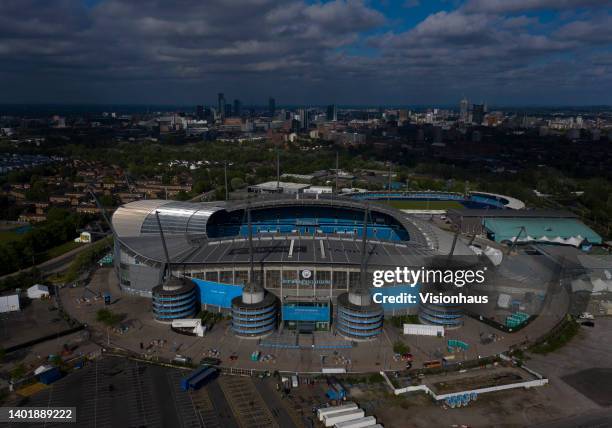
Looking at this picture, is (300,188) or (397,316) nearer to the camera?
(397,316)

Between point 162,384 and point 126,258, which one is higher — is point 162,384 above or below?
below

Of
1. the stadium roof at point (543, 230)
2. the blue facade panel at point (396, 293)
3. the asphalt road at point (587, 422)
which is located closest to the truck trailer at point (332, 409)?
the asphalt road at point (587, 422)

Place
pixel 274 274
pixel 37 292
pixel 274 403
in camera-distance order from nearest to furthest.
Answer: pixel 274 403 → pixel 274 274 → pixel 37 292

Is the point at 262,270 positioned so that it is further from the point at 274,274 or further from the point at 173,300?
the point at 173,300

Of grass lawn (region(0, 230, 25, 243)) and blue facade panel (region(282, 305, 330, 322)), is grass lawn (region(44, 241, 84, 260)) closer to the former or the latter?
grass lawn (region(0, 230, 25, 243))

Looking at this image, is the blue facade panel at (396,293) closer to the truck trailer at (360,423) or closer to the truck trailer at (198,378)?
the truck trailer at (360,423)

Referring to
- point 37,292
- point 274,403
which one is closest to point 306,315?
point 274,403

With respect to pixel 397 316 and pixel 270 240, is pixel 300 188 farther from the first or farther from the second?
pixel 397 316

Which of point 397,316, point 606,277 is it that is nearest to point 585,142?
point 606,277
